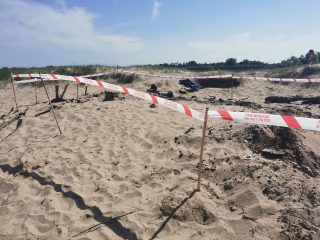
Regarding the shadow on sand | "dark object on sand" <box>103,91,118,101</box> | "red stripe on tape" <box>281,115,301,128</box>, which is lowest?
the shadow on sand

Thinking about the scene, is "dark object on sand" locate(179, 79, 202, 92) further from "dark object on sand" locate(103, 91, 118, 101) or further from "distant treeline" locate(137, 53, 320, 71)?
"distant treeline" locate(137, 53, 320, 71)

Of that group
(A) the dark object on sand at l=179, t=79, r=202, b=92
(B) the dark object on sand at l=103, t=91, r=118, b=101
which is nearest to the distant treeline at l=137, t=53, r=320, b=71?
(A) the dark object on sand at l=179, t=79, r=202, b=92

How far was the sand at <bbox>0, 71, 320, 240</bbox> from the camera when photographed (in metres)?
4.07

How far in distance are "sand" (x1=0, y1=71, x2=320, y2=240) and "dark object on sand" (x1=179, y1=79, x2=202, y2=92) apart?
7.31 m

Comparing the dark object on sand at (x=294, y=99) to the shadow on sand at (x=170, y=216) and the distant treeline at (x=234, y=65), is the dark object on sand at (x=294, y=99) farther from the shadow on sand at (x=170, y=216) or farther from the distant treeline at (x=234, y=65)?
the distant treeline at (x=234, y=65)

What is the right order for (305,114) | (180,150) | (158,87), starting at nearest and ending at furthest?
(180,150)
(305,114)
(158,87)

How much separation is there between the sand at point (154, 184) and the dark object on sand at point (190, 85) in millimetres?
7306

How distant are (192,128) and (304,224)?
3660 mm

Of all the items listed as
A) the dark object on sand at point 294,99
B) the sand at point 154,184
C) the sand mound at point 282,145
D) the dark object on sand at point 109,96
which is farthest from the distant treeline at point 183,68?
the sand mound at point 282,145

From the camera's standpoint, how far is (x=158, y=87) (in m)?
15.5

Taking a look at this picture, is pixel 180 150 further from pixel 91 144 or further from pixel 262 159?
pixel 91 144

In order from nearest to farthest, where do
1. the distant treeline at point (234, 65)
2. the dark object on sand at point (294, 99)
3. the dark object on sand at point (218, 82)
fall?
the dark object on sand at point (294, 99)
the dark object on sand at point (218, 82)
the distant treeline at point (234, 65)

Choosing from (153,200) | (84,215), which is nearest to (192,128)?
(153,200)

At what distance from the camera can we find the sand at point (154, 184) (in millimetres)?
4074
